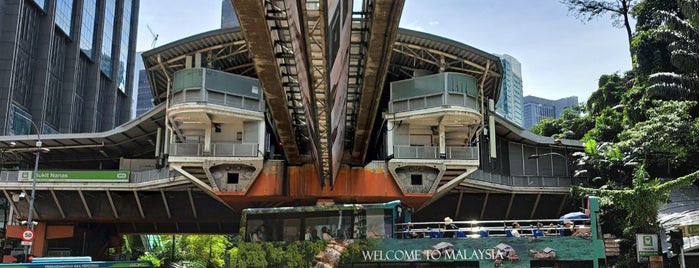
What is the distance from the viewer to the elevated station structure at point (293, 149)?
31281mm

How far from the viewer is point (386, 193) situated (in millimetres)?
34156

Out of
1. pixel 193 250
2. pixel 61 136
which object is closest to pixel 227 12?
pixel 193 250

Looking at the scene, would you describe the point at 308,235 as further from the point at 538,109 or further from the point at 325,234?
the point at 538,109

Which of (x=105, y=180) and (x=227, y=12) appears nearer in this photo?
(x=105, y=180)

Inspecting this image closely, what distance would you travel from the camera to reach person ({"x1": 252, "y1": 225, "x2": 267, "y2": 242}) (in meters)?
19.8

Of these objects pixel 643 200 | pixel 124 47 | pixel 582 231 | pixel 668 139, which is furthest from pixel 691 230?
pixel 124 47

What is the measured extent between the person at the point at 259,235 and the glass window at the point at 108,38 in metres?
73.9

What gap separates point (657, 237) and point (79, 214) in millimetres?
35944

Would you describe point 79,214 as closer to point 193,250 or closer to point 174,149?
point 174,149

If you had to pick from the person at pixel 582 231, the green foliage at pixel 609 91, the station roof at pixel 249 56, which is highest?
the green foliage at pixel 609 91

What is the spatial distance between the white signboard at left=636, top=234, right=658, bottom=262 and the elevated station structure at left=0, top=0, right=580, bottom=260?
8036mm

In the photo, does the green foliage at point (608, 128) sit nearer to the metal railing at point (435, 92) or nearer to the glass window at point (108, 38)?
the metal railing at point (435, 92)

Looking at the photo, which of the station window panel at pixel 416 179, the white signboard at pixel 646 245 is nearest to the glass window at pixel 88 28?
the station window panel at pixel 416 179

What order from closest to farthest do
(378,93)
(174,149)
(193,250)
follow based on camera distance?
(378,93), (174,149), (193,250)
